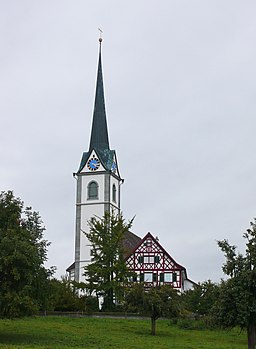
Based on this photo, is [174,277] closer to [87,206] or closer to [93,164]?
[87,206]

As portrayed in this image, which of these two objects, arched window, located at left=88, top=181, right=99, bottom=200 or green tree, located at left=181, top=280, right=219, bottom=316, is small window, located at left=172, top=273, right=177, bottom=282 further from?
green tree, located at left=181, top=280, right=219, bottom=316

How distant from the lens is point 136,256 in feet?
236

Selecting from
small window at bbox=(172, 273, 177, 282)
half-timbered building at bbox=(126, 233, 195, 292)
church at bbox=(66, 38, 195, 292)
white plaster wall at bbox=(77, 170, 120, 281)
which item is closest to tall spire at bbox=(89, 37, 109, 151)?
church at bbox=(66, 38, 195, 292)

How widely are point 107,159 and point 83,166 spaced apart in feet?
10.0

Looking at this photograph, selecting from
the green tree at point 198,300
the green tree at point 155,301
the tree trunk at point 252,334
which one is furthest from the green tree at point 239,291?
the green tree at point 198,300

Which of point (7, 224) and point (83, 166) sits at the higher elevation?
point (83, 166)

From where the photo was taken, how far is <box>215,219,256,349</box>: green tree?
87.8ft

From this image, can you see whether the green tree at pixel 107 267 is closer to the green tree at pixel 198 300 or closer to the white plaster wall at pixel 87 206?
the green tree at pixel 198 300

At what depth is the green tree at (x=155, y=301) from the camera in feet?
138

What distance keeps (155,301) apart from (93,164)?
125ft

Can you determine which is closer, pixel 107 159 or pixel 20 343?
pixel 20 343

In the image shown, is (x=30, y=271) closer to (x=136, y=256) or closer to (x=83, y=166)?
(x=136, y=256)

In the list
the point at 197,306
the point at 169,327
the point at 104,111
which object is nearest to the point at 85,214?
the point at 104,111

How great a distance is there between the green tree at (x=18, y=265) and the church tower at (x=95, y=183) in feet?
128
